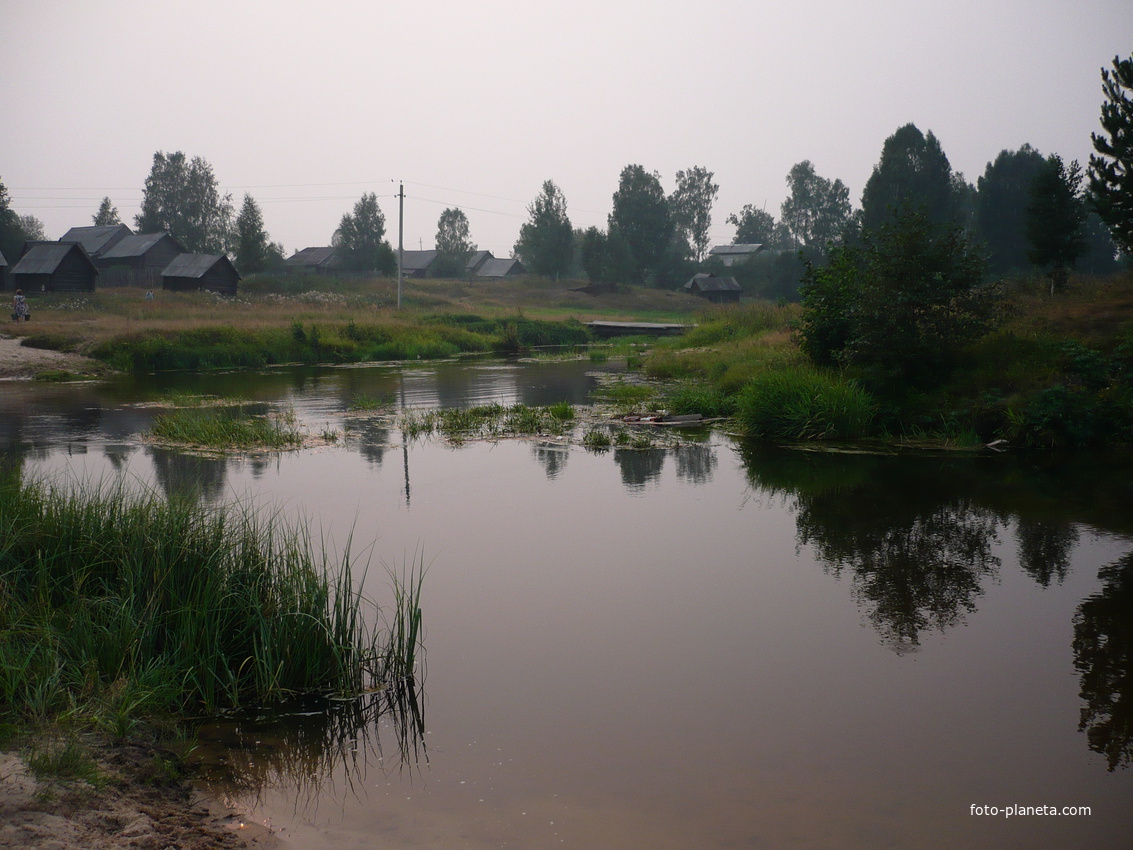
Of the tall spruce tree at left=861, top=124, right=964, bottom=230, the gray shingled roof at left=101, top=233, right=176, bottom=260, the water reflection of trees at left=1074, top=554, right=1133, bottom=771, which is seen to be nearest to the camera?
the water reflection of trees at left=1074, top=554, right=1133, bottom=771

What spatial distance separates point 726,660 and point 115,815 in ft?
14.0

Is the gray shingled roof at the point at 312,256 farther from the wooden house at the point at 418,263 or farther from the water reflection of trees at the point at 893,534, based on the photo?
the water reflection of trees at the point at 893,534

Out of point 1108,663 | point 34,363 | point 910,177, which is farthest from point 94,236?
point 1108,663

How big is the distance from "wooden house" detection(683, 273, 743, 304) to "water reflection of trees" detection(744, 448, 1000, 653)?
65938mm

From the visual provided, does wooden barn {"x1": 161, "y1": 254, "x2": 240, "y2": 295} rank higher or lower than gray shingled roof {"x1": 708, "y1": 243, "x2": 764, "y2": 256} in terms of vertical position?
lower

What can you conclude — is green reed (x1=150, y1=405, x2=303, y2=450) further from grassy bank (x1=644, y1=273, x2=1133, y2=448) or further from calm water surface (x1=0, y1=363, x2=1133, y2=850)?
grassy bank (x1=644, y1=273, x2=1133, y2=448)

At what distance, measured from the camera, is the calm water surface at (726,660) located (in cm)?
462

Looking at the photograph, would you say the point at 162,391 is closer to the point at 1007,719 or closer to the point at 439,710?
the point at 439,710

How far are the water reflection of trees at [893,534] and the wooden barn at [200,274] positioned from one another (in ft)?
166

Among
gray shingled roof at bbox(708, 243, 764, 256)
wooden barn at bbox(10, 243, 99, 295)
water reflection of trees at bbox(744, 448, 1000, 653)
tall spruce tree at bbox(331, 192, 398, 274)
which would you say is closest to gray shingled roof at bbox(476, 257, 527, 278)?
tall spruce tree at bbox(331, 192, 398, 274)

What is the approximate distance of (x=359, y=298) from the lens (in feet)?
187

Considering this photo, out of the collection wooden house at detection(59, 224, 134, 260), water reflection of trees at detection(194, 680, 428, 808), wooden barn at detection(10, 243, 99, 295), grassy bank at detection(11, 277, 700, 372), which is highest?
wooden house at detection(59, 224, 134, 260)

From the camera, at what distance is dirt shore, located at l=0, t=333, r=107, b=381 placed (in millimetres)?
28188

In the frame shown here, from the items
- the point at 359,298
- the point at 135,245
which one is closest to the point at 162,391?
the point at 359,298
